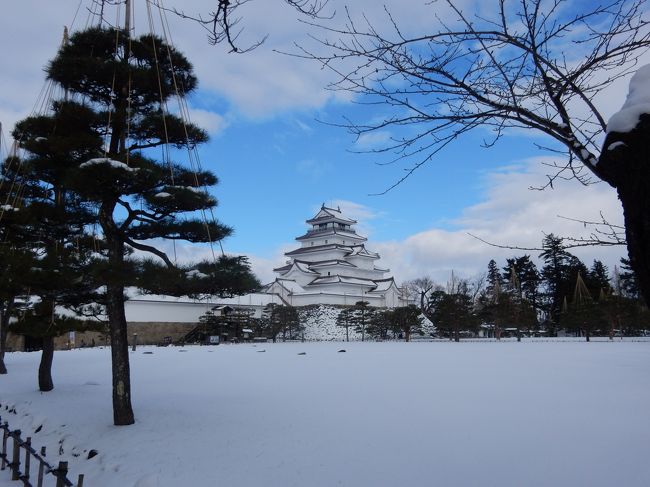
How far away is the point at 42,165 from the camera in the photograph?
302 inches

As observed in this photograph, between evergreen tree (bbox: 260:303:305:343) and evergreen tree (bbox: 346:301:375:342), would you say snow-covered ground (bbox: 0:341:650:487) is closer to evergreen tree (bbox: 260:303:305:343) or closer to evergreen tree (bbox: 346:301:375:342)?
evergreen tree (bbox: 260:303:305:343)

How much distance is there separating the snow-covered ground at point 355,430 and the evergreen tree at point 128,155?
131 cm

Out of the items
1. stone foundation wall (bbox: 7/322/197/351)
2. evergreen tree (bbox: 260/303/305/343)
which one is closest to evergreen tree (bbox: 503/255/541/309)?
evergreen tree (bbox: 260/303/305/343)

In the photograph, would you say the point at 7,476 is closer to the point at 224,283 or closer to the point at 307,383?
the point at 224,283

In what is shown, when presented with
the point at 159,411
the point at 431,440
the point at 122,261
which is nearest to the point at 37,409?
the point at 159,411

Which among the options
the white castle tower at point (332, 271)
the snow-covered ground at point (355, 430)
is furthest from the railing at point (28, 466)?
the white castle tower at point (332, 271)

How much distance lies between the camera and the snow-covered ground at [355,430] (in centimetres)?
496

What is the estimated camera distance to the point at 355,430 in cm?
656

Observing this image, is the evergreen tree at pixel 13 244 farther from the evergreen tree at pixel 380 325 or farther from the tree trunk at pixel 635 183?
the evergreen tree at pixel 380 325

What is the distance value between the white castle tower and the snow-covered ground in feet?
114

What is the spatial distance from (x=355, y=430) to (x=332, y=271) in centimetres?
4269

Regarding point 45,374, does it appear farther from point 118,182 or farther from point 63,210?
point 118,182

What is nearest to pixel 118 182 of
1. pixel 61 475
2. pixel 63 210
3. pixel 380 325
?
pixel 63 210

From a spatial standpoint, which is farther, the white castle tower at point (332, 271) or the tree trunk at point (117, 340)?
the white castle tower at point (332, 271)
